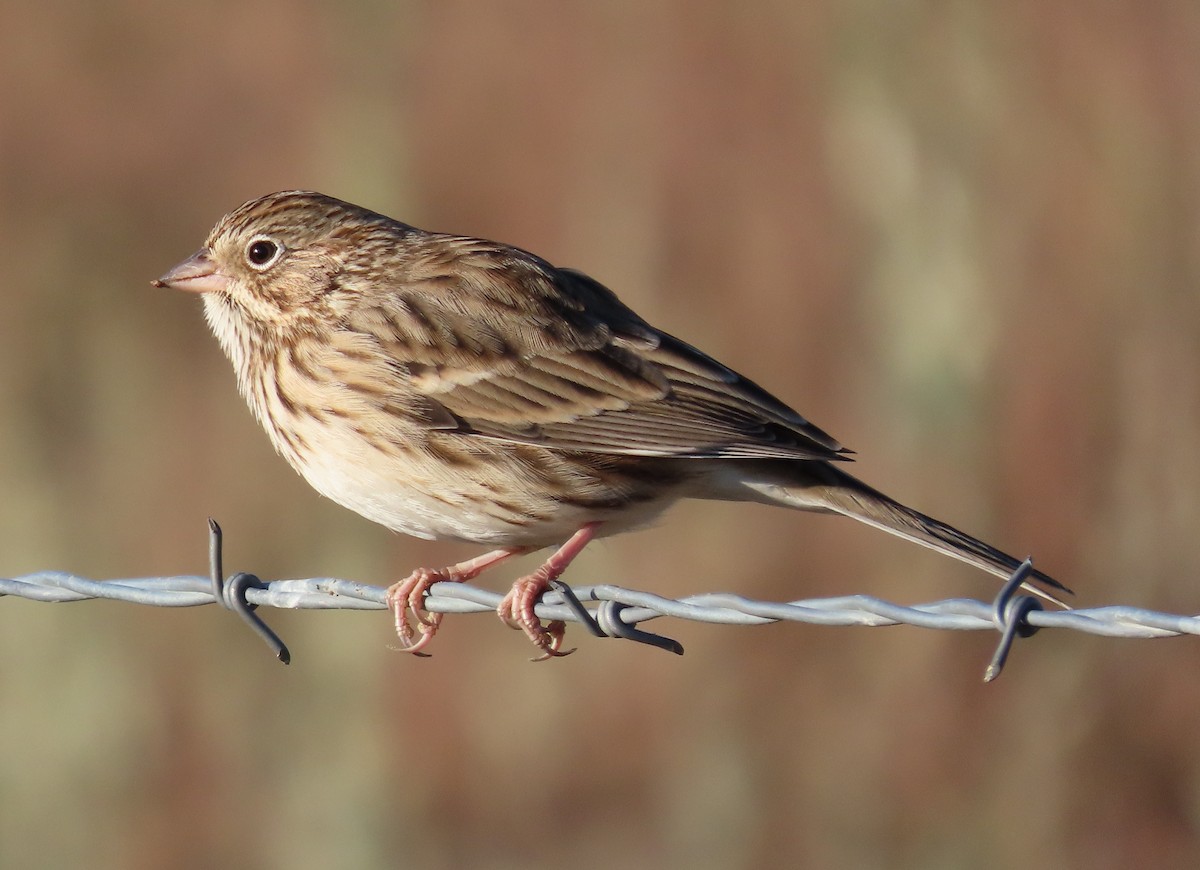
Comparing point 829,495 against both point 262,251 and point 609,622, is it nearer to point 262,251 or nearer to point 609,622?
point 609,622

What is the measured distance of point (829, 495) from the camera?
5.28 meters

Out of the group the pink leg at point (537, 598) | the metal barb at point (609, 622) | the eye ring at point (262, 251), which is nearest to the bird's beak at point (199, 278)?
the eye ring at point (262, 251)

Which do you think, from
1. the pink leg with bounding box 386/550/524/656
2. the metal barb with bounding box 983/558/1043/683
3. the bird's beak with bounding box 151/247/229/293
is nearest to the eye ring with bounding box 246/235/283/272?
the bird's beak with bounding box 151/247/229/293

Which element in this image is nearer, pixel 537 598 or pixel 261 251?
pixel 537 598

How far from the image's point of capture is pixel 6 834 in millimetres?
8797

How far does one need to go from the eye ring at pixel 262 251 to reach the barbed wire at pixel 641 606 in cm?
→ 164

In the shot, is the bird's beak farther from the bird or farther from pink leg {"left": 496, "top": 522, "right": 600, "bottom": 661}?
pink leg {"left": 496, "top": 522, "right": 600, "bottom": 661}

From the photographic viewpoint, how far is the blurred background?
8164mm

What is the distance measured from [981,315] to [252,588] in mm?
5275

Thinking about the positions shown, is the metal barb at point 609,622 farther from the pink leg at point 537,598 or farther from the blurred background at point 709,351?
the blurred background at point 709,351

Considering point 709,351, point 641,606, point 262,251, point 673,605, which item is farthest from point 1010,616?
point 709,351

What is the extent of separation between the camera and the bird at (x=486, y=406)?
5.18 metres

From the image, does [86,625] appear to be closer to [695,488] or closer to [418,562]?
[418,562]

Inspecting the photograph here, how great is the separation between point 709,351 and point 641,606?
5.16 metres
